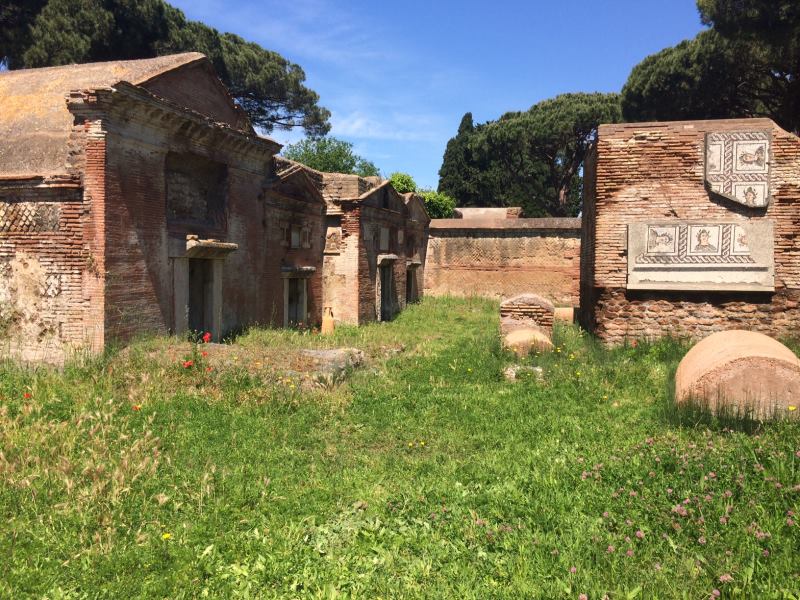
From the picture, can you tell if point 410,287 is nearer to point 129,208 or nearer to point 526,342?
point 526,342

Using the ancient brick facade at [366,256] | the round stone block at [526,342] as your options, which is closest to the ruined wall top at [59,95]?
the ancient brick facade at [366,256]

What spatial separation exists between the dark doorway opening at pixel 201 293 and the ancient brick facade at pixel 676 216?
726 cm

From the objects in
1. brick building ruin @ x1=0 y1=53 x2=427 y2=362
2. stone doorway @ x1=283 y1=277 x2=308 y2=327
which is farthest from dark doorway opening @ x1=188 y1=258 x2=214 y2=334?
stone doorway @ x1=283 y1=277 x2=308 y2=327

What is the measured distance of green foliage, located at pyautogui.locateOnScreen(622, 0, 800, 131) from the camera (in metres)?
17.1

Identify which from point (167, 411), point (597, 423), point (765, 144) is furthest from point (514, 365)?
→ point (765, 144)

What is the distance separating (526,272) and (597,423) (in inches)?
721

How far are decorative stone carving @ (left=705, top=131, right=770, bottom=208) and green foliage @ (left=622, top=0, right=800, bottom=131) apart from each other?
1015 centimetres

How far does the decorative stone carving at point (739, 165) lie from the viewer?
952 centimetres

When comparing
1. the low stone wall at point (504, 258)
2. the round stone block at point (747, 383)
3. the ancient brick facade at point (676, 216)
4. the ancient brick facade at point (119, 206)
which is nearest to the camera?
the round stone block at point (747, 383)

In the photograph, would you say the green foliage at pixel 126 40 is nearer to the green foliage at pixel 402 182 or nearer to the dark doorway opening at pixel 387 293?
the green foliage at pixel 402 182

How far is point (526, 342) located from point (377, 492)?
5.61 meters

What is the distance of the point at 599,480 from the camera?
446cm

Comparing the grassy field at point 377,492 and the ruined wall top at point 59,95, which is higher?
the ruined wall top at point 59,95

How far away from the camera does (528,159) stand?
132 feet
